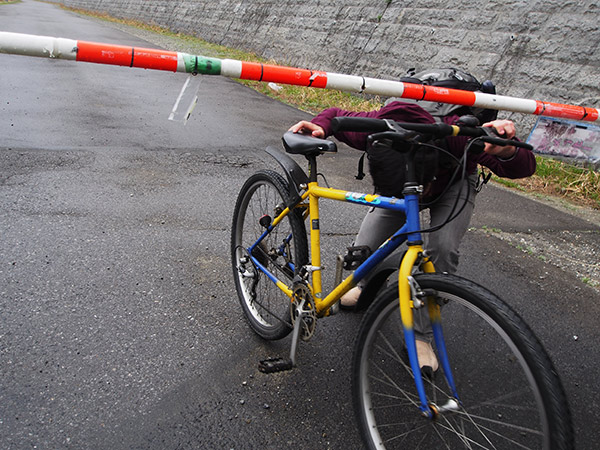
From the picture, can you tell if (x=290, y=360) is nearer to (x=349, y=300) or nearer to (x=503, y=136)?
(x=349, y=300)

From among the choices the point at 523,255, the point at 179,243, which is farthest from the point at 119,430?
the point at 523,255

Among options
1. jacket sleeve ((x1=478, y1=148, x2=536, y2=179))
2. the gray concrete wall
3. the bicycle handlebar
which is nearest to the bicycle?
the bicycle handlebar

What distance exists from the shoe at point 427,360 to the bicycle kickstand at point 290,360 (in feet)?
2.23

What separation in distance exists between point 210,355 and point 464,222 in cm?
156

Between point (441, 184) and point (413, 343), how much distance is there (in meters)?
0.99

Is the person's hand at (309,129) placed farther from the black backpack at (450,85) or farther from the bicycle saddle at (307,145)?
the black backpack at (450,85)

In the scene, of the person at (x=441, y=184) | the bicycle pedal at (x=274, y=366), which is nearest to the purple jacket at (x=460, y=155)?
the person at (x=441, y=184)

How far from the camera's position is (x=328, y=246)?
4.20m

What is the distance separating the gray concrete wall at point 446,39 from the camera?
694 cm

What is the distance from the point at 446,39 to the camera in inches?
355

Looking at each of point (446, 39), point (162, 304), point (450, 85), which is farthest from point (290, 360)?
point (446, 39)

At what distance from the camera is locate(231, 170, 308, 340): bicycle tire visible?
2.65 meters

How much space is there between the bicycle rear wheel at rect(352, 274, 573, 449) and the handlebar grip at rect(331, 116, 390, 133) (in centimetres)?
59

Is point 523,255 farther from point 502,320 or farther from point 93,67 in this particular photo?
point 93,67
